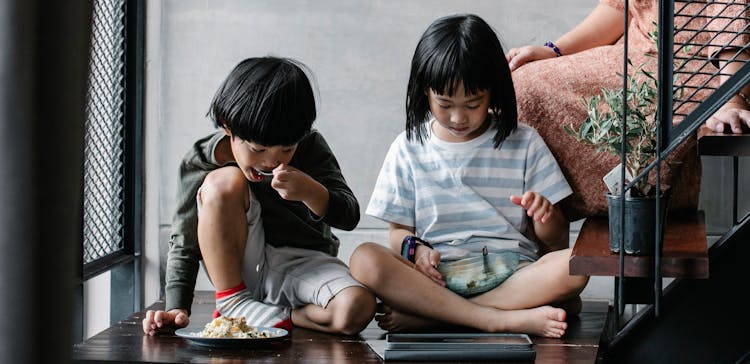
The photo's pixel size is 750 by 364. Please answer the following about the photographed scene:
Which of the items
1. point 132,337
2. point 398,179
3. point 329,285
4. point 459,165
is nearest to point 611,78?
point 459,165

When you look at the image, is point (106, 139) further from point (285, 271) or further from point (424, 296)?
point (424, 296)

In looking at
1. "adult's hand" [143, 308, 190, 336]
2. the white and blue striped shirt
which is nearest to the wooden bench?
the white and blue striped shirt

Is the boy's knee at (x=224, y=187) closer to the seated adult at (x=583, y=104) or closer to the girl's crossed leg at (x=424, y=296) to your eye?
the girl's crossed leg at (x=424, y=296)

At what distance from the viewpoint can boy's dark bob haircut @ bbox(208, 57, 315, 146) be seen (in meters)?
2.10

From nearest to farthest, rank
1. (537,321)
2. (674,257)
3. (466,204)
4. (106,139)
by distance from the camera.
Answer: (674,257) → (537,321) → (466,204) → (106,139)

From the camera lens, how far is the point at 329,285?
2117 millimetres

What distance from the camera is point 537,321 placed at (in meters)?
2.05

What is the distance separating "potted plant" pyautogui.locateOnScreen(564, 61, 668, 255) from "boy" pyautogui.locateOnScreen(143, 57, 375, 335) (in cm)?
62

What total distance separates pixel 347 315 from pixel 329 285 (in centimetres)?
9

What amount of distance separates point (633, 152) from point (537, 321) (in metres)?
0.46

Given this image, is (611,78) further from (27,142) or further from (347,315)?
(27,142)

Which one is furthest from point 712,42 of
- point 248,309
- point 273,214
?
point 248,309

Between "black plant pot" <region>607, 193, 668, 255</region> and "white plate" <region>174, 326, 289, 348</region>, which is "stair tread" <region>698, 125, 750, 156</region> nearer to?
"black plant pot" <region>607, 193, 668, 255</region>

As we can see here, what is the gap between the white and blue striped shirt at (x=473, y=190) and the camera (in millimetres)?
2275
